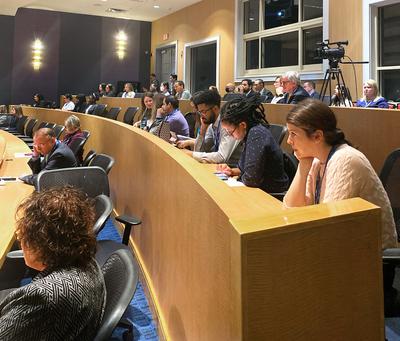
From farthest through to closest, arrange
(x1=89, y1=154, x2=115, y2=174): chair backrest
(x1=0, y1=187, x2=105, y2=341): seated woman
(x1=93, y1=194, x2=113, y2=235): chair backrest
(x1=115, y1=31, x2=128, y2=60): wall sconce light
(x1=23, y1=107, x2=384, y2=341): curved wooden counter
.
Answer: (x1=115, y1=31, x2=128, y2=60): wall sconce light < (x1=89, y1=154, x2=115, y2=174): chair backrest < (x1=93, y1=194, x2=113, y2=235): chair backrest < (x1=0, y1=187, x2=105, y2=341): seated woman < (x1=23, y1=107, x2=384, y2=341): curved wooden counter

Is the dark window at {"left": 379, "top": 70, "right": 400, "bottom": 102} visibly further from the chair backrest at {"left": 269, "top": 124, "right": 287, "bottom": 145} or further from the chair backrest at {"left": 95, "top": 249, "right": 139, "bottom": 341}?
the chair backrest at {"left": 95, "top": 249, "right": 139, "bottom": 341}

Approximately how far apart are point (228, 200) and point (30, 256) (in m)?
0.62

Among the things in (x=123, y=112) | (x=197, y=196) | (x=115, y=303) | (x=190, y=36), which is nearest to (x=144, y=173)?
(x=197, y=196)

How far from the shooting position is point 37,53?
41.1 ft

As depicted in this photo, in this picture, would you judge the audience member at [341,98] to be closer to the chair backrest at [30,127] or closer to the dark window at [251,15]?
the dark window at [251,15]

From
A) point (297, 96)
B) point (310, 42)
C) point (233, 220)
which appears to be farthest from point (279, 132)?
point (310, 42)

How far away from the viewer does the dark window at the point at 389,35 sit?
652 cm

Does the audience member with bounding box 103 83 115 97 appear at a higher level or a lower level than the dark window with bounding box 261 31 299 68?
lower

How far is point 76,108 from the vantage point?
33.9 feet

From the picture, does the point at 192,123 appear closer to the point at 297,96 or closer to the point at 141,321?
the point at 297,96

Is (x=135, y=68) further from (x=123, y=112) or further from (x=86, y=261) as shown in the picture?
(x=86, y=261)

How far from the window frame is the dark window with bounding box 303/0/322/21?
0.28ft

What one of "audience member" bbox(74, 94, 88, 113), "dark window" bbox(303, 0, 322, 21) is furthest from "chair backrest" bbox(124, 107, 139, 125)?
"dark window" bbox(303, 0, 322, 21)

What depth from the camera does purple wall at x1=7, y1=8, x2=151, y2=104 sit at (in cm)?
1241
